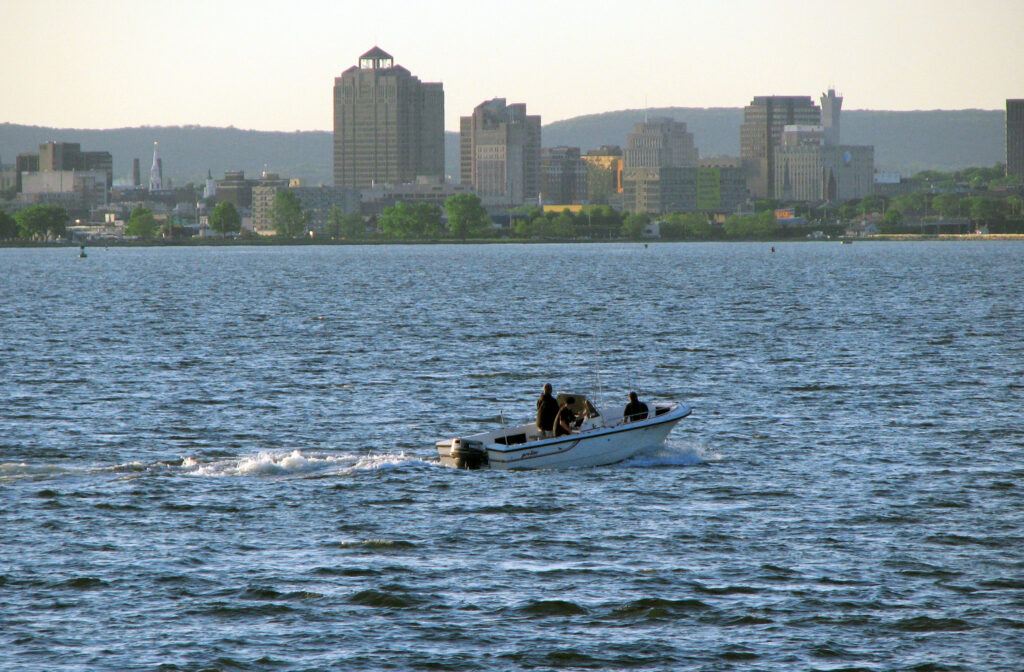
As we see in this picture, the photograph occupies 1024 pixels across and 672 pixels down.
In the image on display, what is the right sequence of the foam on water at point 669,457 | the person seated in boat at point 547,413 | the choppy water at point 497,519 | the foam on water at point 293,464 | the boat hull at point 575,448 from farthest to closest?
1. the foam on water at point 669,457
2. the person seated in boat at point 547,413
3. the foam on water at point 293,464
4. the boat hull at point 575,448
5. the choppy water at point 497,519

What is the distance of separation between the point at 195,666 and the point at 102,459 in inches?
798

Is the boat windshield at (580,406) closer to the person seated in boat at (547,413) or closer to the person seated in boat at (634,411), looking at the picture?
the person seated in boat at (547,413)

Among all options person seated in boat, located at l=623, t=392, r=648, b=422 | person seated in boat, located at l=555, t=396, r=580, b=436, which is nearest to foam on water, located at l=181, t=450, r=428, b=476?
person seated in boat, located at l=555, t=396, r=580, b=436

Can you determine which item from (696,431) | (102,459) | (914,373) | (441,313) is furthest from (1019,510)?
(441,313)

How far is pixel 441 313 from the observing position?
11475 centimetres

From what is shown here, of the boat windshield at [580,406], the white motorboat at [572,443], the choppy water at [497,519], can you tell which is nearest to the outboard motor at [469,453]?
the white motorboat at [572,443]

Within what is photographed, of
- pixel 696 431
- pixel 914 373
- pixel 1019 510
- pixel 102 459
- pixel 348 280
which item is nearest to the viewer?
pixel 1019 510

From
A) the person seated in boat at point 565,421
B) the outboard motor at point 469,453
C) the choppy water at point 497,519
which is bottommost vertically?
the choppy water at point 497,519

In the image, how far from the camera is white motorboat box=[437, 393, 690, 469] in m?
40.2

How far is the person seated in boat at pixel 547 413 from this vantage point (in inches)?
1613

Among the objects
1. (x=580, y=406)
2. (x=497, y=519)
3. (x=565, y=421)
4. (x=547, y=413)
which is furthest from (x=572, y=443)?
(x=497, y=519)

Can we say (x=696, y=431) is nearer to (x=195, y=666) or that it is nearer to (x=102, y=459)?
(x=102, y=459)

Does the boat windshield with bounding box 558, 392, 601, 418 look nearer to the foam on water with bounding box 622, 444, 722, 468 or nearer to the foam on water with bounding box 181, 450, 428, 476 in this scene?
the foam on water with bounding box 622, 444, 722, 468

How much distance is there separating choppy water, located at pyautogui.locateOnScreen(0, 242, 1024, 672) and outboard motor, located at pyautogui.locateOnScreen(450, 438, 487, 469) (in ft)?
2.97
